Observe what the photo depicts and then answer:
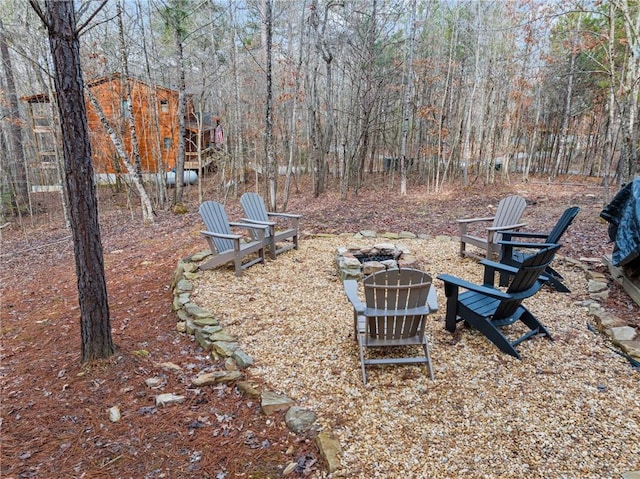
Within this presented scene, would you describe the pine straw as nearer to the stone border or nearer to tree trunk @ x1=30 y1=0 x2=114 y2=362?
the stone border

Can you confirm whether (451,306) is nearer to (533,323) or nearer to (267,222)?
(533,323)

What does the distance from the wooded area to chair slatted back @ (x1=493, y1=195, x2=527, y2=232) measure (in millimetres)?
4962

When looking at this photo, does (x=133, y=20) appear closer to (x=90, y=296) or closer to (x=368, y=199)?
(x=368, y=199)

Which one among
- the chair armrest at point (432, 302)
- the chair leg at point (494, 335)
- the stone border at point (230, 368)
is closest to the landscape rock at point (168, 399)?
the stone border at point (230, 368)

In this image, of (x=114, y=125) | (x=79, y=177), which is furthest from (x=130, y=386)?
(x=114, y=125)

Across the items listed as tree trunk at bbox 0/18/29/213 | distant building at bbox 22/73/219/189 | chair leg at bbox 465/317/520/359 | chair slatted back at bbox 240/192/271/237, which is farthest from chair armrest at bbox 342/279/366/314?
tree trunk at bbox 0/18/29/213

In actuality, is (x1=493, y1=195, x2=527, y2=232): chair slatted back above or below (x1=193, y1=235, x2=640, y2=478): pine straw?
above

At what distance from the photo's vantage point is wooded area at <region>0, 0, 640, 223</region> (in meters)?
8.83

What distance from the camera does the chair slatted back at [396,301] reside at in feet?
7.82

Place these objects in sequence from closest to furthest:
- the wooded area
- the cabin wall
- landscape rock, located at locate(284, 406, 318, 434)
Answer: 1. landscape rock, located at locate(284, 406, 318, 434)
2. the wooded area
3. the cabin wall

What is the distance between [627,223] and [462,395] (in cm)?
251

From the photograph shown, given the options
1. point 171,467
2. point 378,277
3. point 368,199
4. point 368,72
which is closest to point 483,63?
point 368,72

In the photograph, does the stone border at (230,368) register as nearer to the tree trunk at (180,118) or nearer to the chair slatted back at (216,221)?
the chair slatted back at (216,221)

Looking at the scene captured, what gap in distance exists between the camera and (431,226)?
21.8 feet
